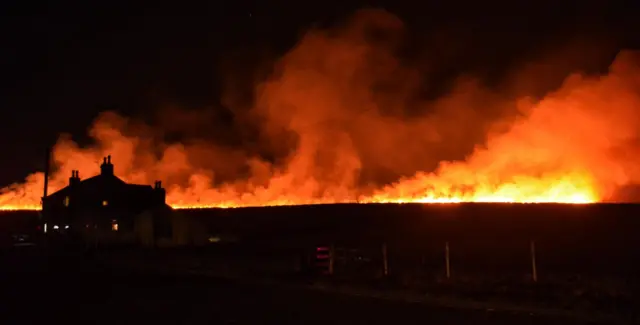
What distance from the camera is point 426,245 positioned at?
35.7 meters

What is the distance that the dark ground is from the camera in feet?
44.2

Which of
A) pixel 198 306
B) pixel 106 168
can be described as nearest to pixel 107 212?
pixel 106 168

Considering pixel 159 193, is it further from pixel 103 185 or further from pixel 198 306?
pixel 198 306

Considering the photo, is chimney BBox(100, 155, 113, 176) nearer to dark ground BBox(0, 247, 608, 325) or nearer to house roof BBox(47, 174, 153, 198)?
house roof BBox(47, 174, 153, 198)

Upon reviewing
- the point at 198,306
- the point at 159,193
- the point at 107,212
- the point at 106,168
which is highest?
the point at 106,168

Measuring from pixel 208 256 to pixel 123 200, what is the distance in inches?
1076

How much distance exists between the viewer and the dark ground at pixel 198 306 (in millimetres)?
13484

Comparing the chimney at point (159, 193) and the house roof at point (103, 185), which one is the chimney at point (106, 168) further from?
the chimney at point (159, 193)

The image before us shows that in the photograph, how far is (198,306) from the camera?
1584 cm

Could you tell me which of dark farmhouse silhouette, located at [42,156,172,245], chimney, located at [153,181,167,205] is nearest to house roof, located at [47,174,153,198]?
dark farmhouse silhouette, located at [42,156,172,245]

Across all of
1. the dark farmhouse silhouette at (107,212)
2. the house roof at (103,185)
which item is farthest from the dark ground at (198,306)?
the house roof at (103,185)

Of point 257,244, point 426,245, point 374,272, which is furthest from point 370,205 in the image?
point 374,272

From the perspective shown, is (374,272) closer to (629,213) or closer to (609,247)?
(609,247)

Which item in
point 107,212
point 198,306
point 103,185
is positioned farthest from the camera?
point 103,185
